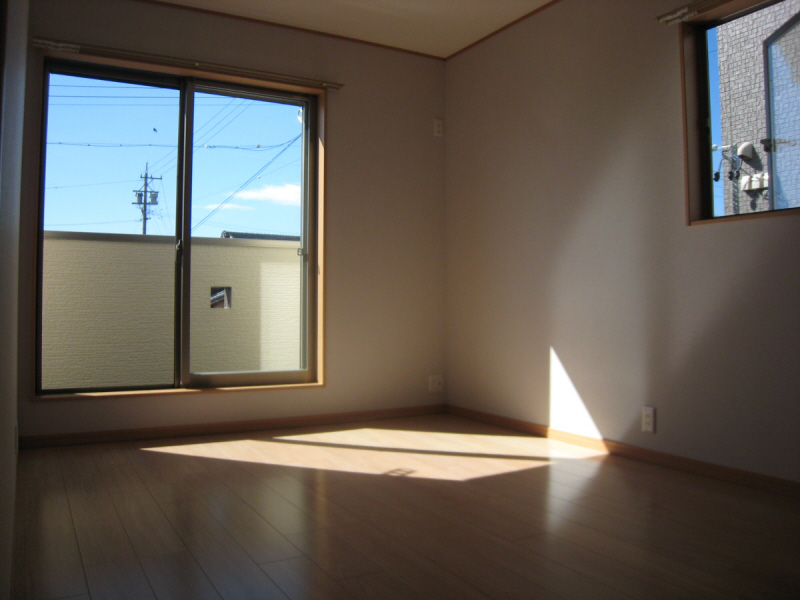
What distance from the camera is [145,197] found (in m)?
3.72

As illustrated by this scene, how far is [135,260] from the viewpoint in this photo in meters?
3.68

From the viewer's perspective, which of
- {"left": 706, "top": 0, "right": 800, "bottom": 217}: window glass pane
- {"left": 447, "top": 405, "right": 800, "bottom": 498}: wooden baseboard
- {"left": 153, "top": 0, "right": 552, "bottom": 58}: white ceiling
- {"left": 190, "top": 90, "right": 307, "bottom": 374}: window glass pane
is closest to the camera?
{"left": 447, "top": 405, "right": 800, "bottom": 498}: wooden baseboard

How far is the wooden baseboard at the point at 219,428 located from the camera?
3.37m

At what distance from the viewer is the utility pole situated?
3.70 m

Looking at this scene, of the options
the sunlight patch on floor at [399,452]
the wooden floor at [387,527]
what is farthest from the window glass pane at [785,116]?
the sunlight patch on floor at [399,452]

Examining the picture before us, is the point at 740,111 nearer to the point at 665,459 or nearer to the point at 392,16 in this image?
the point at 665,459

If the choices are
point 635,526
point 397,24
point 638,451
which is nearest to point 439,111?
point 397,24

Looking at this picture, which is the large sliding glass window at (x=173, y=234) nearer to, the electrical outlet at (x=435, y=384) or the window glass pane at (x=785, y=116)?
the electrical outlet at (x=435, y=384)

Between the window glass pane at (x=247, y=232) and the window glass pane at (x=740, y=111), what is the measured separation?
2.48 metres

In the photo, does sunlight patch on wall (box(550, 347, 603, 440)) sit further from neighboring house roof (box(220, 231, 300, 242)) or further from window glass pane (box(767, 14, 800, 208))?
neighboring house roof (box(220, 231, 300, 242))

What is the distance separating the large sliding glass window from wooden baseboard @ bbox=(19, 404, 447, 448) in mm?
263

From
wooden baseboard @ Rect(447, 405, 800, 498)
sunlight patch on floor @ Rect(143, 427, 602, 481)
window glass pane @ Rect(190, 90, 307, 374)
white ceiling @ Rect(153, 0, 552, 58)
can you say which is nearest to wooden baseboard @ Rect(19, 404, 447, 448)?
sunlight patch on floor @ Rect(143, 427, 602, 481)

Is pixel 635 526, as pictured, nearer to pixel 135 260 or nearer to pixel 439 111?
pixel 135 260

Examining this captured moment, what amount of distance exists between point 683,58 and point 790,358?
56.0 inches
